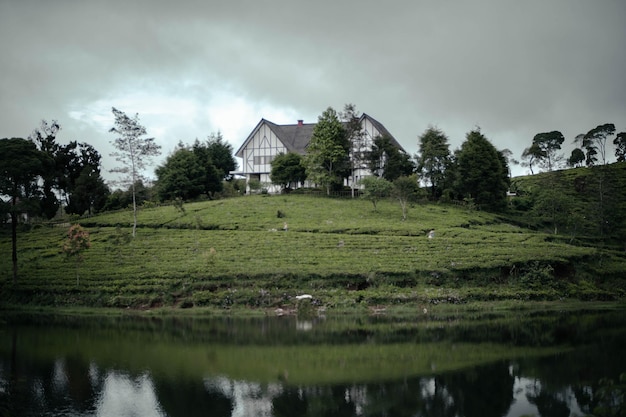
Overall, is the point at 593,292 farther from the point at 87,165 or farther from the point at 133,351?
the point at 87,165

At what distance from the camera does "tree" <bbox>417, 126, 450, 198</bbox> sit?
75688mm

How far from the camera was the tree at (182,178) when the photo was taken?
79.6m

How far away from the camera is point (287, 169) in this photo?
257 feet

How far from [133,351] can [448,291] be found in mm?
23630

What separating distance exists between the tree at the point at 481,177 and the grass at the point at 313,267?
17720mm

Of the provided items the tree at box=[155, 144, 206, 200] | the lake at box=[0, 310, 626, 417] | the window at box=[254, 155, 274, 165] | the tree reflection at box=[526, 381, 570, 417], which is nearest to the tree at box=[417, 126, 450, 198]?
the window at box=[254, 155, 274, 165]

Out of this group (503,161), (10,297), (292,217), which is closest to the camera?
(10,297)

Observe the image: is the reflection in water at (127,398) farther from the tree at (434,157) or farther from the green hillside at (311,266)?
the tree at (434,157)

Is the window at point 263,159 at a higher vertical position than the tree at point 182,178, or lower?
higher

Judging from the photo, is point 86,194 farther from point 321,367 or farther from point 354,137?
point 321,367

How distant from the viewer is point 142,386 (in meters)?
18.8

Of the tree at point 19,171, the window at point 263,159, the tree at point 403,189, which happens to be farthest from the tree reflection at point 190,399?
the window at point 263,159

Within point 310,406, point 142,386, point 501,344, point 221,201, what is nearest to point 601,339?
point 501,344

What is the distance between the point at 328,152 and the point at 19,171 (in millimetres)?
44328
